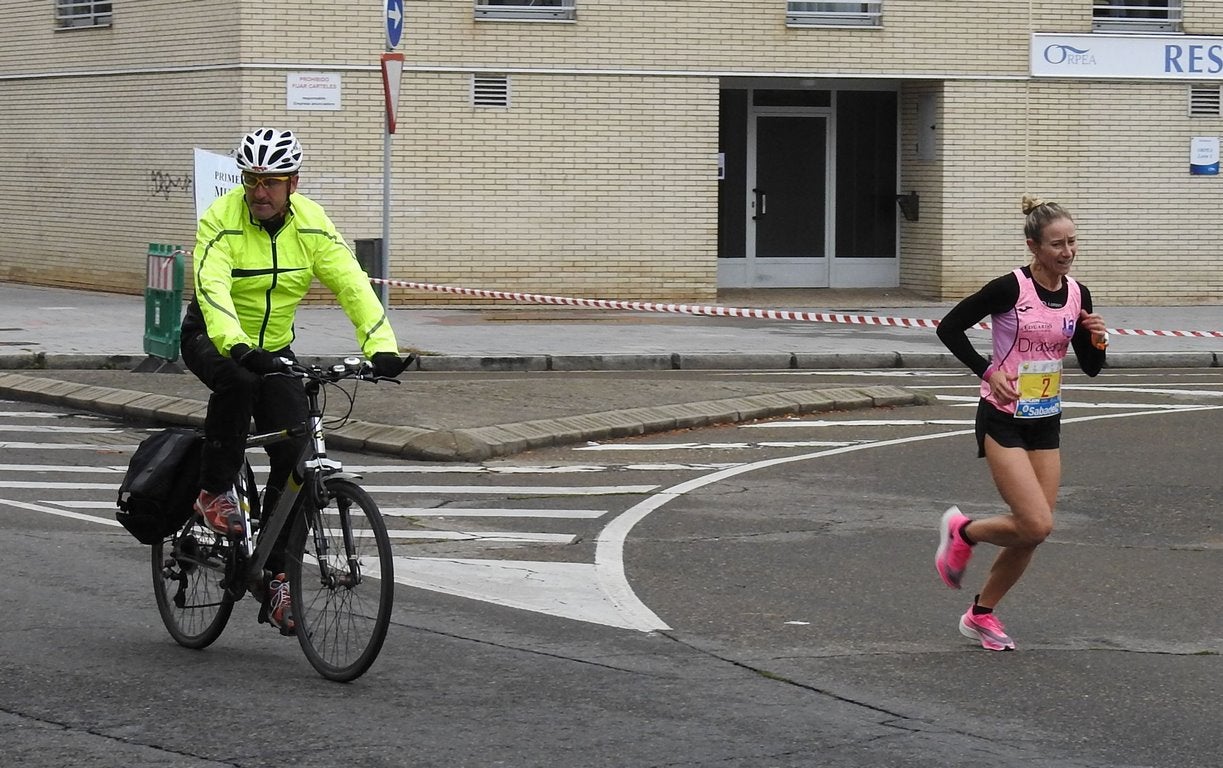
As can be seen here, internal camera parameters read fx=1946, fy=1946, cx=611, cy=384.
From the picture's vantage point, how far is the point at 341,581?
6496mm

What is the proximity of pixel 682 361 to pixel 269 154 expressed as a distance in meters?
12.3

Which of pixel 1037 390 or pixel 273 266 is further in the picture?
pixel 1037 390

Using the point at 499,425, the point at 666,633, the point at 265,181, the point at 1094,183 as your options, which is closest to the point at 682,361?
the point at 499,425

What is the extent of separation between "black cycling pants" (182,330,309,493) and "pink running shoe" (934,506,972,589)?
2.53m

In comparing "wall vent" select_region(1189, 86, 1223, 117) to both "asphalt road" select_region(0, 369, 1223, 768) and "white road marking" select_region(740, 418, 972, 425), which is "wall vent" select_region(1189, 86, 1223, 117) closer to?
"white road marking" select_region(740, 418, 972, 425)

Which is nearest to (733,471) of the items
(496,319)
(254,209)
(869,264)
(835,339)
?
(254,209)

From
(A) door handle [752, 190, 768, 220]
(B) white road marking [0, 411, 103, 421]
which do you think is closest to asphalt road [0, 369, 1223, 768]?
(B) white road marking [0, 411, 103, 421]

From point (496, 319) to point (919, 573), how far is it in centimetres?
1430

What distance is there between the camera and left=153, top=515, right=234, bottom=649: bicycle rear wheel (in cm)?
703

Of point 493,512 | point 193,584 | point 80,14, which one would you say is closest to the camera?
point 193,584

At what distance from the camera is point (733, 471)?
11.9 m

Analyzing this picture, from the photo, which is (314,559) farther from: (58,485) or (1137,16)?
(1137,16)

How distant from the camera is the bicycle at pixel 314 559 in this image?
251 inches

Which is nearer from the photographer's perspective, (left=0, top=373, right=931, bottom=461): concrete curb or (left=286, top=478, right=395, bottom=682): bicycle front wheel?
(left=286, top=478, right=395, bottom=682): bicycle front wheel
